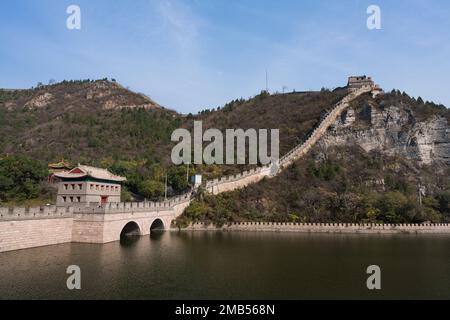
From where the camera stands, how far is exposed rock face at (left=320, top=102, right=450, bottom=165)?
62.3m

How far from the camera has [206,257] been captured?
93.5 ft

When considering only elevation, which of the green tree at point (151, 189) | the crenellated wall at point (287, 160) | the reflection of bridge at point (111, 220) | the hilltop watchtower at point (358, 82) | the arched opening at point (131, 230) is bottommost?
the arched opening at point (131, 230)

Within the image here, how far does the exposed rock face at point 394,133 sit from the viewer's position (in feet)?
204

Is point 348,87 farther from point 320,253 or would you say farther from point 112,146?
point 320,253

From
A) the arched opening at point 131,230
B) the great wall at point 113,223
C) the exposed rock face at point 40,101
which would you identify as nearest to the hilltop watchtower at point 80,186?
the arched opening at point 131,230

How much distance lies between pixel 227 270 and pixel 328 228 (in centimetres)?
2534

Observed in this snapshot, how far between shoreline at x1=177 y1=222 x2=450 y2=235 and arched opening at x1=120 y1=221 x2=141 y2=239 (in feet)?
23.1
